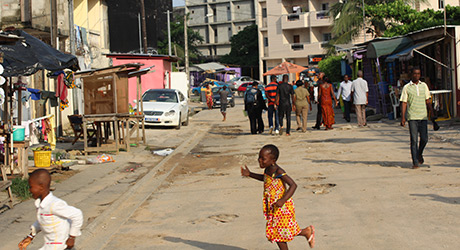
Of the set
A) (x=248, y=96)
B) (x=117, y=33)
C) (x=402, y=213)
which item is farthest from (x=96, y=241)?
(x=117, y=33)

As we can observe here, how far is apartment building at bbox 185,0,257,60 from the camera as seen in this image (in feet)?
307

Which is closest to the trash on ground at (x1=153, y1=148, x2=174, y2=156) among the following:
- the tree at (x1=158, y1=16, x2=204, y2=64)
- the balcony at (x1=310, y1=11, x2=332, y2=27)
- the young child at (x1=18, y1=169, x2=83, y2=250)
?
the young child at (x1=18, y1=169, x2=83, y2=250)

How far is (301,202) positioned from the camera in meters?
8.47

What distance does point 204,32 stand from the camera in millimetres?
97312

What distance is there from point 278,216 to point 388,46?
17.8 meters

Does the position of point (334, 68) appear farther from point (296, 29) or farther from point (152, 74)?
point (296, 29)

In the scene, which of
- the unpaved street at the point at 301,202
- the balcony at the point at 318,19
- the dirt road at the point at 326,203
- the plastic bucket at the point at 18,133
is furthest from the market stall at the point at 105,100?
the balcony at the point at 318,19

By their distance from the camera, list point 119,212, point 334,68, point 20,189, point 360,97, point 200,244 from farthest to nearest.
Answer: point 334,68 → point 360,97 → point 20,189 → point 119,212 → point 200,244

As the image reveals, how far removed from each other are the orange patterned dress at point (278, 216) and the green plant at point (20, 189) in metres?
5.52

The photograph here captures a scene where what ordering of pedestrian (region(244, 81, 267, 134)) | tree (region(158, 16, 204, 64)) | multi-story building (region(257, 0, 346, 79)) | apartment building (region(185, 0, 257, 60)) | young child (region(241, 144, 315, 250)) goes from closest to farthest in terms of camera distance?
young child (region(241, 144, 315, 250))
pedestrian (region(244, 81, 267, 134))
multi-story building (region(257, 0, 346, 79))
tree (region(158, 16, 204, 64))
apartment building (region(185, 0, 257, 60))

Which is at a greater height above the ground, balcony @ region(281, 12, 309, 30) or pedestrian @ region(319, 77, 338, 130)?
balcony @ region(281, 12, 309, 30)

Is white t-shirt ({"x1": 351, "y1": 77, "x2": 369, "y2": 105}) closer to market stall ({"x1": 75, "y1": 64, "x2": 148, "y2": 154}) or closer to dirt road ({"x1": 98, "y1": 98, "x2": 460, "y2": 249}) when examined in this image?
dirt road ({"x1": 98, "y1": 98, "x2": 460, "y2": 249})

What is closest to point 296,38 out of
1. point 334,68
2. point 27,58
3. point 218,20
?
point 218,20

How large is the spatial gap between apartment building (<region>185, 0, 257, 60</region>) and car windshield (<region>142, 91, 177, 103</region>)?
221 ft
